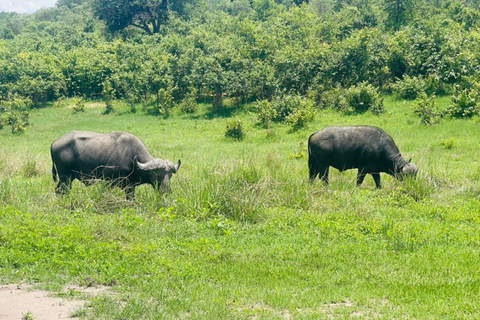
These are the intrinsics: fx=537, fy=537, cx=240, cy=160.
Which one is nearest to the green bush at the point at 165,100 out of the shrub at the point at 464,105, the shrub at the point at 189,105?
the shrub at the point at 189,105

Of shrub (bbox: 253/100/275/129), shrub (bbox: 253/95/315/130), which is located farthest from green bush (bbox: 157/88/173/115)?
shrub (bbox: 253/100/275/129)

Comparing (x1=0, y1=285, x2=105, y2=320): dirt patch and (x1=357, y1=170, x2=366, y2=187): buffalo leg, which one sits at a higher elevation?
(x1=0, y1=285, x2=105, y2=320): dirt patch

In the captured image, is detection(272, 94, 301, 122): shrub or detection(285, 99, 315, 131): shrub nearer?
detection(285, 99, 315, 131): shrub

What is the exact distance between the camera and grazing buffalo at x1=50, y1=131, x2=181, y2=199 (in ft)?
40.1

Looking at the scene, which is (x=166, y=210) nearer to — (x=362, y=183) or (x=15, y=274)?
(x=15, y=274)

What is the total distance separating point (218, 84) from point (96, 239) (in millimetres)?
22786

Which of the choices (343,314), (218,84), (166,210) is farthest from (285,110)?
(343,314)

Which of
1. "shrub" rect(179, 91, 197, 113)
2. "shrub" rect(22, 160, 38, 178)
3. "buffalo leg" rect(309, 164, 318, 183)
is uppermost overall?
"shrub" rect(22, 160, 38, 178)

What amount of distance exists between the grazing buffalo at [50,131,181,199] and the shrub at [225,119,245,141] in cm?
1157

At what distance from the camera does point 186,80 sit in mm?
32219

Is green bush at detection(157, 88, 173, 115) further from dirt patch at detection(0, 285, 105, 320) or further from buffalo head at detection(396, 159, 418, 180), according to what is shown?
dirt patch at detection(0, 285, 105, 320)

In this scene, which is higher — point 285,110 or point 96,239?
Result: point 96,239

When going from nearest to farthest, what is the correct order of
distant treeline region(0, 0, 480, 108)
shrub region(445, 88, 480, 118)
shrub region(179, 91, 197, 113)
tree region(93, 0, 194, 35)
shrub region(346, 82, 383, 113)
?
1. shrub region(445, 88, 480, 118)
2. shrub region(346, 82, 383, 113)
3. distant treeline region(0, 0, 480, 108)
4. shrub region(179, 91, 197, 113)
5. tree region(93, 0, 194, 35)

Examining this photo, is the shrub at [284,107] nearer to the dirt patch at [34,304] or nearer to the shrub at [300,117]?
the shrub at [300,117]
